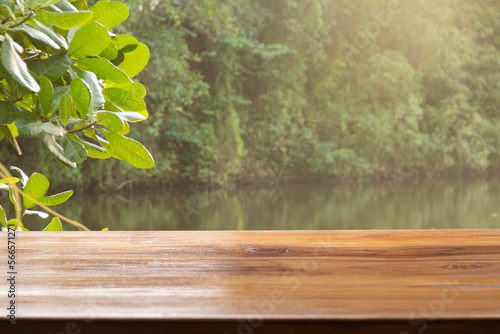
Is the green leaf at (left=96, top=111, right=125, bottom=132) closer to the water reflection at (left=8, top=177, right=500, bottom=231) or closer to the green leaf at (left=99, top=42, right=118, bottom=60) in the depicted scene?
the green leaf at (left=99, top=42, right=118, bottom=60)

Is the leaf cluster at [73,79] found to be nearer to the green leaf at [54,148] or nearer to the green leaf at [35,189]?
the green leaf at [54,148]

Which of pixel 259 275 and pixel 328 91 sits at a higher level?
pixel 328 91

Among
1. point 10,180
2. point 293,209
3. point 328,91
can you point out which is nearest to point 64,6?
point 10,180

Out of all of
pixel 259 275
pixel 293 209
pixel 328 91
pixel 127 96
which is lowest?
pixel 293 209

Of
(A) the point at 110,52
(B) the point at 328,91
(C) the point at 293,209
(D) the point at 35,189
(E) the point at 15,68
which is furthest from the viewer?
(B) the point at 328,91

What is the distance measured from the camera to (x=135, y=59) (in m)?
0.42

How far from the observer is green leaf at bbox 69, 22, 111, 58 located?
364 mm

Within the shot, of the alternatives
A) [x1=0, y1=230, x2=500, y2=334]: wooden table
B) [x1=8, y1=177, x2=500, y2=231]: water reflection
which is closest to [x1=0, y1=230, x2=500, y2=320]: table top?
[x1=0, y1=230, x2=500, y2=334]: wooden table

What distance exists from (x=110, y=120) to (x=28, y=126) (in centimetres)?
6

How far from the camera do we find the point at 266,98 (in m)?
6.22

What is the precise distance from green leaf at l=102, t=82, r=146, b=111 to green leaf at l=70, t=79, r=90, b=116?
0.13 ft

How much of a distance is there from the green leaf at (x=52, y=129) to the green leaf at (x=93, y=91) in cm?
3

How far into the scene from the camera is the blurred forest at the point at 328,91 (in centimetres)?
547

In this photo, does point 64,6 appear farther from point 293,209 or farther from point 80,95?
point 293,209
